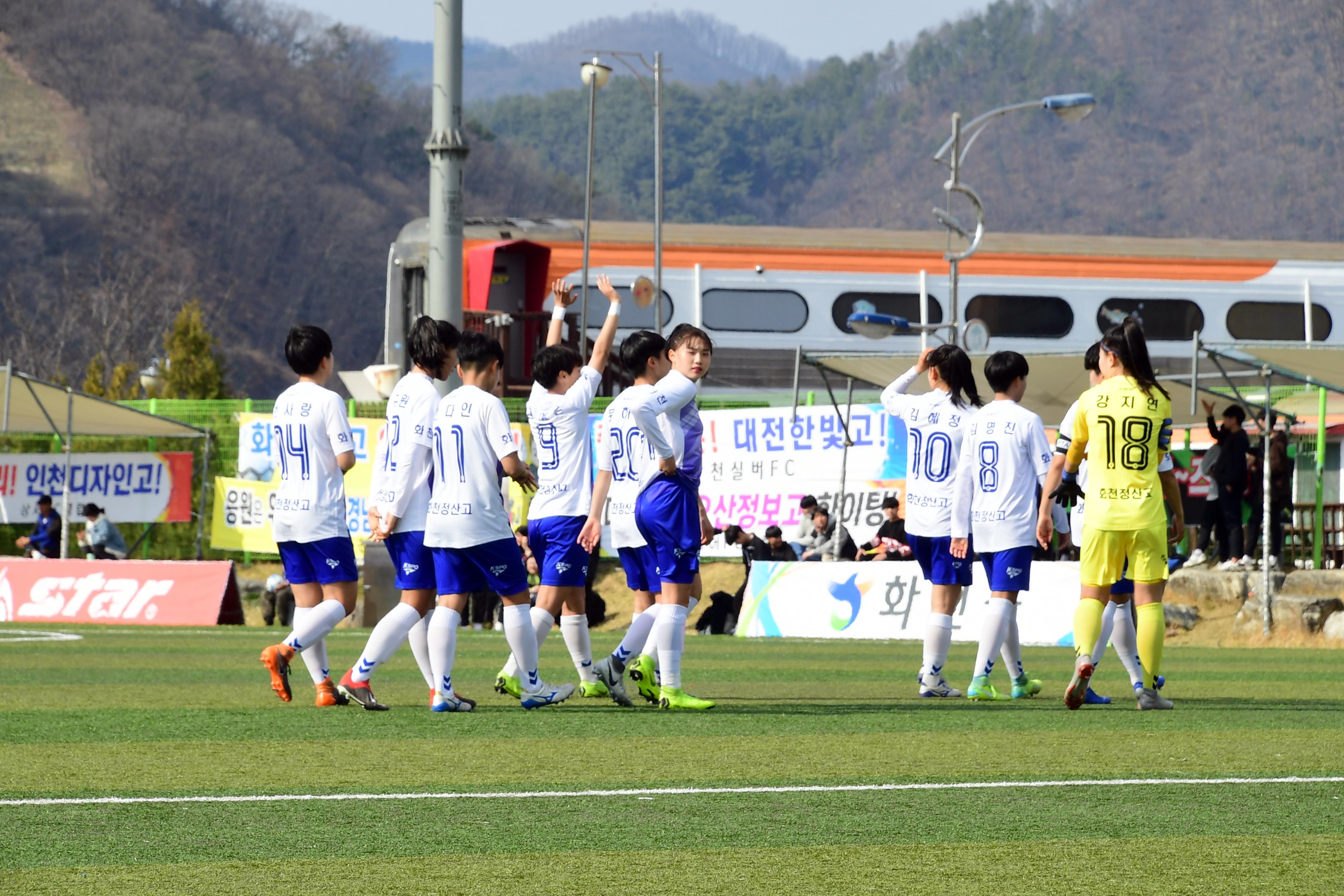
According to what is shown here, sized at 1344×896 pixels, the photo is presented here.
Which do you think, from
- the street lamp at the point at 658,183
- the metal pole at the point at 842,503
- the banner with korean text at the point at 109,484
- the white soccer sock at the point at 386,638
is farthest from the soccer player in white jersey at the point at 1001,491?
the banner with korean text at the point at 109,484

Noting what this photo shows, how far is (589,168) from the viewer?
98.0 feet

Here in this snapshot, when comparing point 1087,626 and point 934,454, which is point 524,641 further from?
point 1087,626

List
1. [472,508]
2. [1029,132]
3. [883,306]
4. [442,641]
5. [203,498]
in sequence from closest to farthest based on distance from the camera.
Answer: [472,508] < [442,641] < [203,498] < [883,306] < [1029,132]

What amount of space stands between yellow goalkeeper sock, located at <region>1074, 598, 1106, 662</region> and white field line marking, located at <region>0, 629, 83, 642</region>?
9.19m

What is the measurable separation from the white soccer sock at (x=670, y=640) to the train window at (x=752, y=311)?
17344 millimetres

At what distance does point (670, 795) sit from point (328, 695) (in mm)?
3346

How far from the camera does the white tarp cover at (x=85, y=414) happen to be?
21.6 meters

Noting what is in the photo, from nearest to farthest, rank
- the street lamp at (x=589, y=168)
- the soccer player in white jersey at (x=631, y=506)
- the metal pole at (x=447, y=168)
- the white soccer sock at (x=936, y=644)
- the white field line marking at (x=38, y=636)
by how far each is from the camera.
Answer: the soccer player in white jersey at (x=631, y=506) < the white soccer sock at (x=936, y=644) < the white field line marking at (x=38, y=636) < the metal pole at (x=447, y=168) < the street lamp at (x=589, y=168)

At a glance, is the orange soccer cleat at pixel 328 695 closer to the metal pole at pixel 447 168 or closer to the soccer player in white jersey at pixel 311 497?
the soccer player in white jersey at pixel 311 497

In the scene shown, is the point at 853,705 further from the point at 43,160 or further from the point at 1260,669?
the point at 43,160

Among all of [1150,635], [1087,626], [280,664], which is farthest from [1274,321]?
[280,664]

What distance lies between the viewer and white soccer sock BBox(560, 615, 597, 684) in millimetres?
9477

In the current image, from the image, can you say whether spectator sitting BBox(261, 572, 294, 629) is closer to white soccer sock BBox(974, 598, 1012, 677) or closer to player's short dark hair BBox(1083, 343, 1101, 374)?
white soccer sock BBox(974, 598, 1012, 677)

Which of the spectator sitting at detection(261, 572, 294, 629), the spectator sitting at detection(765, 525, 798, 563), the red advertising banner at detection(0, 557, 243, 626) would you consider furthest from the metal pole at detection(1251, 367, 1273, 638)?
the spectator sitting at detection(261, 572, 294, 629)
